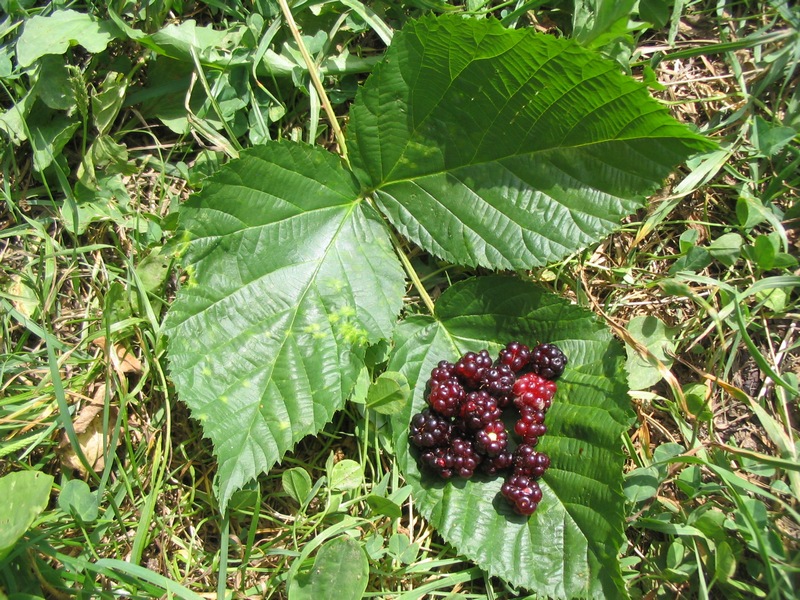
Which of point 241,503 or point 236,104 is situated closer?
point 241,503

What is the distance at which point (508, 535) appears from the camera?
2.73 meters

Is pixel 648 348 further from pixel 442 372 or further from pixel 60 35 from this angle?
pixel 60 35

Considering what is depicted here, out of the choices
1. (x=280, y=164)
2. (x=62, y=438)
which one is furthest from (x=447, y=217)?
(x=62, y=438)

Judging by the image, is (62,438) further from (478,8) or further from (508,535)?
(478,8)

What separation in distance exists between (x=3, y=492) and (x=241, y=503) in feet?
2.98

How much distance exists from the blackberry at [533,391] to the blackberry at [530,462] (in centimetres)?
18

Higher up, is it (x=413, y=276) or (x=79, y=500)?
(x=413, y=276)

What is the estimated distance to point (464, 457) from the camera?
2730 mm

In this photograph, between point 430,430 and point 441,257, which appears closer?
point 430,430

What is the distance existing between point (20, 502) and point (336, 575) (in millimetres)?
1241

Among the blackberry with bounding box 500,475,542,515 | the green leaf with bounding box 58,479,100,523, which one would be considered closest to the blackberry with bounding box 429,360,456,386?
the blackberry with bounding box 500,475,542,515

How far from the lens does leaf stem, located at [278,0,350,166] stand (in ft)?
9.81

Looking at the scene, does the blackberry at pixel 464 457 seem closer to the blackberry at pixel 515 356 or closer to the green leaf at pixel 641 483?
the blackberry at pixel 515 356

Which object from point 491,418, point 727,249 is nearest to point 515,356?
point 491,418
